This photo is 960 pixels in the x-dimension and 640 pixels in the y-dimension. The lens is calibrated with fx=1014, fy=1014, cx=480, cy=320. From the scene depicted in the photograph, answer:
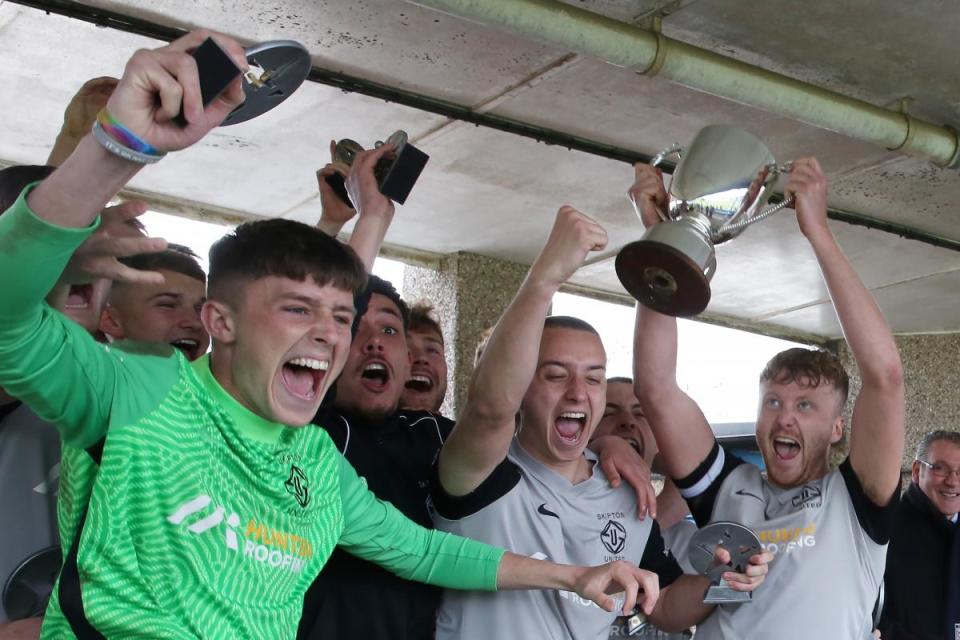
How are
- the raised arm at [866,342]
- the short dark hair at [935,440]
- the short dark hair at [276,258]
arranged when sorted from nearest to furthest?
1. the short dark hair at [276,258]
2. the raised arm at [866,342]
3. the short dark hair at [935,440]

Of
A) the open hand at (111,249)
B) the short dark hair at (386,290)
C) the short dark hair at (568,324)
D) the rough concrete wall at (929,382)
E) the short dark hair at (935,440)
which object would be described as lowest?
the open hand at (111,249)

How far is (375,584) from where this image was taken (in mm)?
2242

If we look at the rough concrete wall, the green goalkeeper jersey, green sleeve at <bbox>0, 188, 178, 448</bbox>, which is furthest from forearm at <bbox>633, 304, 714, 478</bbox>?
the rough concrete wall

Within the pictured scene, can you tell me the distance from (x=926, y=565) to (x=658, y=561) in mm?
1858

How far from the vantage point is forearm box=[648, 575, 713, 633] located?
2.56 meters

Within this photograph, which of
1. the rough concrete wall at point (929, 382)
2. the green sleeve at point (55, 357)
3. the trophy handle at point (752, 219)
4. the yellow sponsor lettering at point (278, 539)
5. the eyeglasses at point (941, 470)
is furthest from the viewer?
the rough concrete wall at point (929, 382)

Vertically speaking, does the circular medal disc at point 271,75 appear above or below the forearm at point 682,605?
above

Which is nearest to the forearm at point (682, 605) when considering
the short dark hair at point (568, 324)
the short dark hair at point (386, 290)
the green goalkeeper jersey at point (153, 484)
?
the short dark hair at point (568, 324)

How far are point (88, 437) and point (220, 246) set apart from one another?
1.86 feet

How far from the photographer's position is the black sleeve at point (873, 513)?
8.20 ft

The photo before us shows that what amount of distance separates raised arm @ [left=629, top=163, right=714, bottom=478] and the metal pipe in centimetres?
58

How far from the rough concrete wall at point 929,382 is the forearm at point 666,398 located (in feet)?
16.6

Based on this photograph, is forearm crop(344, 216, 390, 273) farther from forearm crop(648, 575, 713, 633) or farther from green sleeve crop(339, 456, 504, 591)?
forearm crop(648, 575, 713, 633)

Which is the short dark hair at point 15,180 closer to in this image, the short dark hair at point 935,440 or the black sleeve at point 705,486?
the black sleeve at point 705,486
